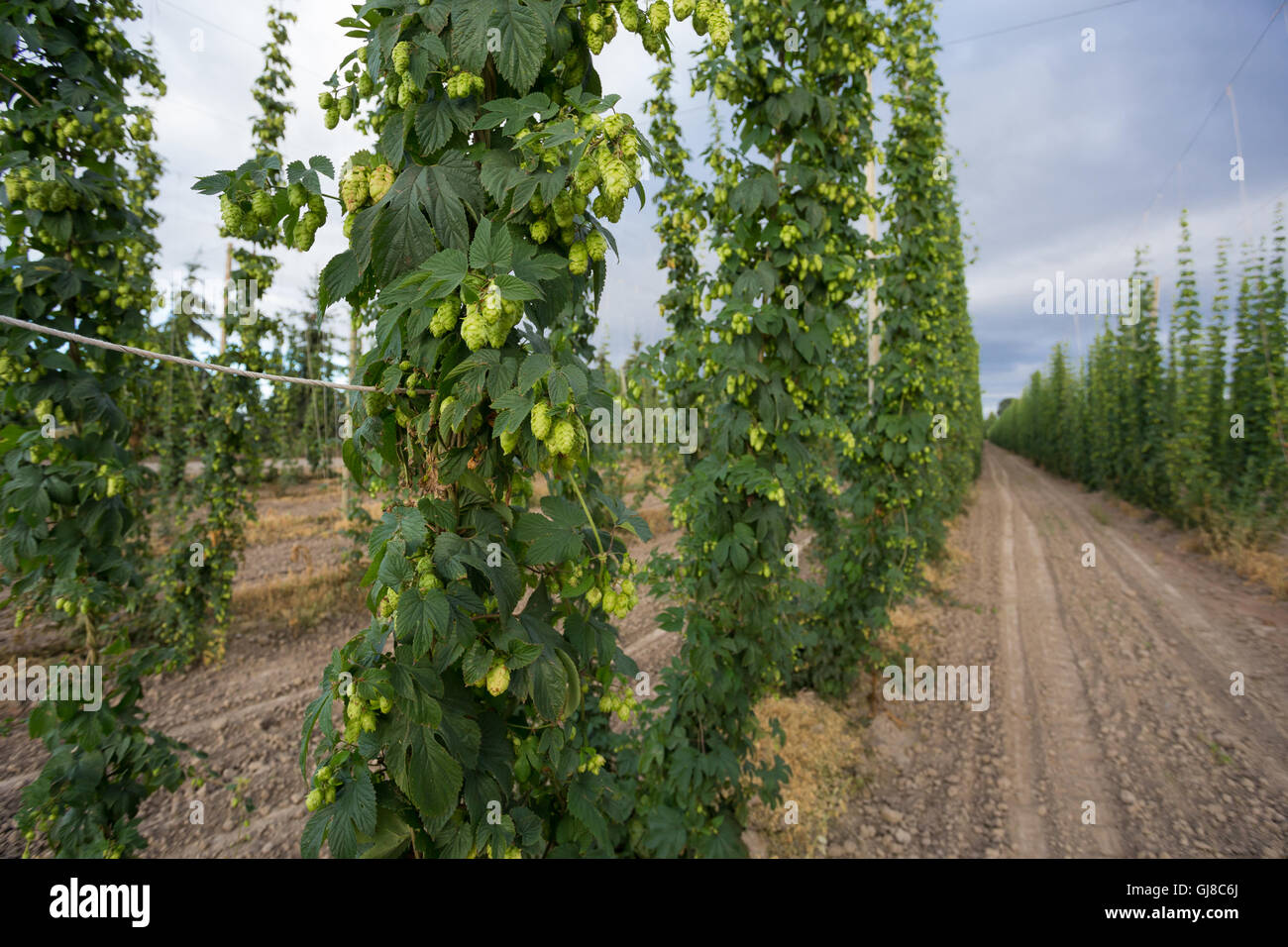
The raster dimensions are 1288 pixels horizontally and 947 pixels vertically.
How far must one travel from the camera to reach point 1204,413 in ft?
35.2

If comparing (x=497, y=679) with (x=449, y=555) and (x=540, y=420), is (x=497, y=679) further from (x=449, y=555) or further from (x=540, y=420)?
(x=540, y=420)

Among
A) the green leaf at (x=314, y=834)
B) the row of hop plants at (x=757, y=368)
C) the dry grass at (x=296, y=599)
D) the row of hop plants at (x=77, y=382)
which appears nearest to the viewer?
the green leaf at (x=314, y=834)

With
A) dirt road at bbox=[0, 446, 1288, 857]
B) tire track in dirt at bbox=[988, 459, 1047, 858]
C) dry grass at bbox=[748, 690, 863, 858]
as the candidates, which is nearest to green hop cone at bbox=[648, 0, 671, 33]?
dry grass at bbox=[748, 690, 863, 858]

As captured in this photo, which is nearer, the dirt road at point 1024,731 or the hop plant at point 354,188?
the hop plant at point 354,188

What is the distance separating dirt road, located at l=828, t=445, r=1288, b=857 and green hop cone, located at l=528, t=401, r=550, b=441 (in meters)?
3.89

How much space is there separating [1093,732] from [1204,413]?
9.91 metres

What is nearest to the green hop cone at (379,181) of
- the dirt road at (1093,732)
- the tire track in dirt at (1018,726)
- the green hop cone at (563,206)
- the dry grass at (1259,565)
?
the green hop cone at (563,206)

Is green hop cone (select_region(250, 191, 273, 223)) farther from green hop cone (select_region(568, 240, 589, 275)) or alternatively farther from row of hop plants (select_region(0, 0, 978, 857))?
green hop cone (select_region(568, 240, 589, 275))

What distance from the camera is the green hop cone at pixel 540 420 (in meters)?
1.01

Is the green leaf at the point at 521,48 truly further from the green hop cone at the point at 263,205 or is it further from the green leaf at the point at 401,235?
the green hop cone at the point at 263,205

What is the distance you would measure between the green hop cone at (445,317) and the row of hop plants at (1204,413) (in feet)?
42.2

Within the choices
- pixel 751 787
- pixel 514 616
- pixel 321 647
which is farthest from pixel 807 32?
pixel 321 647

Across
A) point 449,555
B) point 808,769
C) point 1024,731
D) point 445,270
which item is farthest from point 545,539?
point 1024,731

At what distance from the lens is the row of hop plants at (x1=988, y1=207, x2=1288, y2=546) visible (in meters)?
8.98
